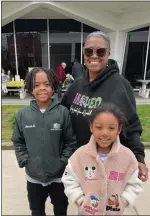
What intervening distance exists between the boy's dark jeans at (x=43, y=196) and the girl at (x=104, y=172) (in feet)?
1.46

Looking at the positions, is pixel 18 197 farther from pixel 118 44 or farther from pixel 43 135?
pixel 118 44

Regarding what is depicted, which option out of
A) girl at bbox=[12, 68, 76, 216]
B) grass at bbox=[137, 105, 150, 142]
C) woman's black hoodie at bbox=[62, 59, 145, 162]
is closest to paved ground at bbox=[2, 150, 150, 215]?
girl at bbox=[12, 68, 76, 216]

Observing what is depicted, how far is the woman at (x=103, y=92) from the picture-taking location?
6.20ft

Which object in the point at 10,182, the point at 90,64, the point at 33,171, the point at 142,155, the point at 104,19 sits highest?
the point at 104,19

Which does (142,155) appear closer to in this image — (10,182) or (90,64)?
(90,64)

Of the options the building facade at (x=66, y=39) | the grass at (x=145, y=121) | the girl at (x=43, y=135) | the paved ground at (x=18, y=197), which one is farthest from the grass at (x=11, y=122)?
the building facade at (x=66, y=39)

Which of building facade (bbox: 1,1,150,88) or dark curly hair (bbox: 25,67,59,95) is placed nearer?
dark curly hair (bbox: 25,67,59,95)

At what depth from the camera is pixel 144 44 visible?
13648 millimetres

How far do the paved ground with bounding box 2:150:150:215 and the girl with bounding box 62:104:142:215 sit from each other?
1130 millimetres

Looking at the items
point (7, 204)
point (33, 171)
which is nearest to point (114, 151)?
point (33, 171)

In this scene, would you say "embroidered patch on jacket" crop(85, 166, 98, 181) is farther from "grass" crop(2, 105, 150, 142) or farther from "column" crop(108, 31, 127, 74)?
"column" crop(108, 31, 127, 74)

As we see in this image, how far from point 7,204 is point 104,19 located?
11413mm

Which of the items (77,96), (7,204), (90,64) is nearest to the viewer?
(90,64)

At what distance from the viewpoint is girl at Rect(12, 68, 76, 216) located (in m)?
2.10
